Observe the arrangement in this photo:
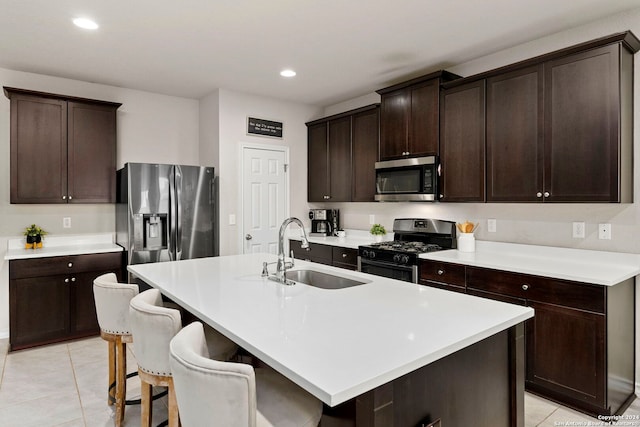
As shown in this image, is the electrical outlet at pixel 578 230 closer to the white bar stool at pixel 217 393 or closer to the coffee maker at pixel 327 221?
the white bar stool at pixel 217 393

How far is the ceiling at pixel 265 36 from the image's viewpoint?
264 centimetres

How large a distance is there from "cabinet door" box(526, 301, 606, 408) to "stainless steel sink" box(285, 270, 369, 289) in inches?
52.3

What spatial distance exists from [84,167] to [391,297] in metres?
3.63

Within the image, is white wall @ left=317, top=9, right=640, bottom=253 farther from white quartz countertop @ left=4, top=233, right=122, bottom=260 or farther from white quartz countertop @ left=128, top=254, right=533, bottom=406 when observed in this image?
white quartz countertop @ left=4, top=233, right=122, bottom=260

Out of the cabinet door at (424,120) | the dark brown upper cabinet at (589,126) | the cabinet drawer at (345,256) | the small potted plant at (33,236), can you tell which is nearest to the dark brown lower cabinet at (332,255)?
the cabinet drawer at (345,256)

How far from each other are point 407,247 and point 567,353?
5.21 ft

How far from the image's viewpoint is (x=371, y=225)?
4.80 meters

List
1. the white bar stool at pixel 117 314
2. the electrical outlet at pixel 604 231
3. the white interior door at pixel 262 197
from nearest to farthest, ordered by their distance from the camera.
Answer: the white bar stool at pixel 117 314
the electrical outlet at pixel 604 231
the white interior door at pixel 262 197

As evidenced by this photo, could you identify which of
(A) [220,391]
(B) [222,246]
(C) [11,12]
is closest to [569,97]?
(A) [220,391]

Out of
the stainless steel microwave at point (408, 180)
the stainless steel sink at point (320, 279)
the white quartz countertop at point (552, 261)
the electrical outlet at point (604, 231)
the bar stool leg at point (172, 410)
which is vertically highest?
the stainless steel microwave at point (408, 180)

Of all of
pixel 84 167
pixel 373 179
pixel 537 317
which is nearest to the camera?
pixel 537 317

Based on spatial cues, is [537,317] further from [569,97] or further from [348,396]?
[348,396]

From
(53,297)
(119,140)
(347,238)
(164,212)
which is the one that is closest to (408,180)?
(347,238)

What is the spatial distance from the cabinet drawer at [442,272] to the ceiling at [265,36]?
188 cm
